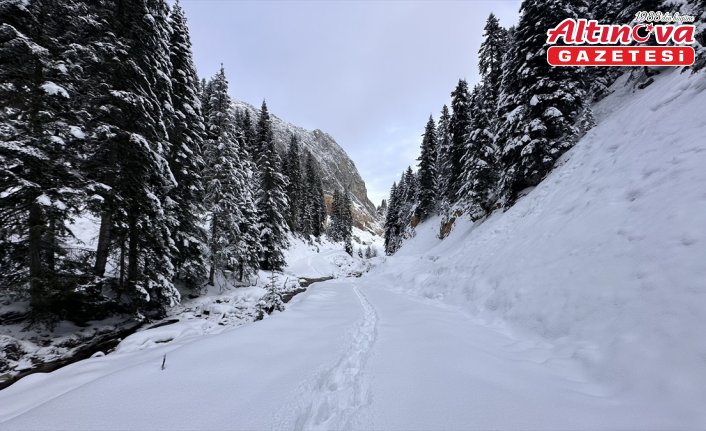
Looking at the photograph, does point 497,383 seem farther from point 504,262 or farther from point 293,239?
point 293,239

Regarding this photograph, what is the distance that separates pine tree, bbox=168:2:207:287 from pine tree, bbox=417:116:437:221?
27654 millimetres

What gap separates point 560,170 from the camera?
12.1 meters

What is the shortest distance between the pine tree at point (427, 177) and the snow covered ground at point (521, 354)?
2753cm

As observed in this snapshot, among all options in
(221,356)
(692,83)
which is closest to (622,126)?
(692,83)

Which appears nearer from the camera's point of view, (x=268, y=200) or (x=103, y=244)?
(x=103, y=244)

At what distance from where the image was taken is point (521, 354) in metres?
4.91

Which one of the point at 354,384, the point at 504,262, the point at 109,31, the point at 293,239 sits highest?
the point at 109,31

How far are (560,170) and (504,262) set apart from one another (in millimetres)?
6405

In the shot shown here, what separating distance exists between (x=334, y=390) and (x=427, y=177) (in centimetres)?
3509

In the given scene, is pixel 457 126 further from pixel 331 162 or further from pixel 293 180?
→ pixel 331 162

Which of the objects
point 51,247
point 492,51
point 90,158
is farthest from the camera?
point 492,51

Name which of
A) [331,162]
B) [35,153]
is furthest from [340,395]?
[331,162]

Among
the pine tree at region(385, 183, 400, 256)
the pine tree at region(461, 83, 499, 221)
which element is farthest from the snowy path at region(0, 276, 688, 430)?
the pine tree at region(385, 183, 400, 256)

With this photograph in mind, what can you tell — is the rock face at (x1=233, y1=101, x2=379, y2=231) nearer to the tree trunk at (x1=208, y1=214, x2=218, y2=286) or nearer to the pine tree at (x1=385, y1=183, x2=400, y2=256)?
the pine tree at (x1=385, y1=183, x2=400, y2=256)
